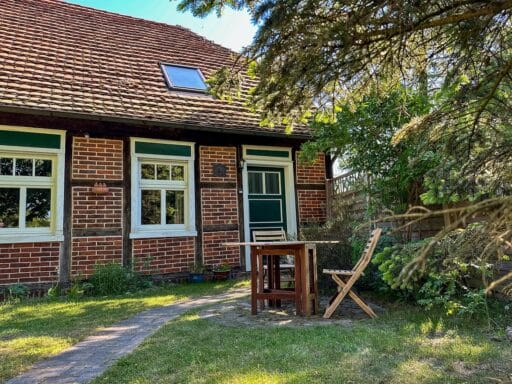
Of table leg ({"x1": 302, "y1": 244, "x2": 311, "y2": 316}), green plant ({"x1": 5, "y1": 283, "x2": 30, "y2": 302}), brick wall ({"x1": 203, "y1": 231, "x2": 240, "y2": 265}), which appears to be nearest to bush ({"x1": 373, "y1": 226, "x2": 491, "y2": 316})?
table leg ({"x1": 302, "y1": 244, "x2": 311, "y2": 316})

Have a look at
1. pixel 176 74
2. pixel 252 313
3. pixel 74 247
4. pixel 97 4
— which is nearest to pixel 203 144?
pixel 176 74

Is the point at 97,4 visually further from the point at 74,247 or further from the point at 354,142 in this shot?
the point at 354,142

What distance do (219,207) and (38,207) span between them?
3051 mm

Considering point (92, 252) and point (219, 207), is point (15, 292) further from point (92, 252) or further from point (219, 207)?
point (219, 207)

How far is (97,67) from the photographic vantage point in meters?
7.59

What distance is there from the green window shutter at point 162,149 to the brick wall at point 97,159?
338mm

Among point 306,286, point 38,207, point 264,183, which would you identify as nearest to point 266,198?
point 264,183

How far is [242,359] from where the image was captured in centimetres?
286

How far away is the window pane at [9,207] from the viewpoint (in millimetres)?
5941

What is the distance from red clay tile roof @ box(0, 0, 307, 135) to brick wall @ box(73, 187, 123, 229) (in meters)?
1.29

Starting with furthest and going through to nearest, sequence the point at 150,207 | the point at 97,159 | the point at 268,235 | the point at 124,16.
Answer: the point at 124,16 < the point at 268,235 < the point at 150,207 < the point at 97,159

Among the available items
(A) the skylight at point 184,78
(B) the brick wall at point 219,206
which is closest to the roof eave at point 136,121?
(B) the brick wall at point 219,206

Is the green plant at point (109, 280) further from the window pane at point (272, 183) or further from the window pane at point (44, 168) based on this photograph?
the window pane at point (272, 183)

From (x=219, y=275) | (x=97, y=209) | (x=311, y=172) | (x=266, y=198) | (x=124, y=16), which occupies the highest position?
(x=124, y=16)
